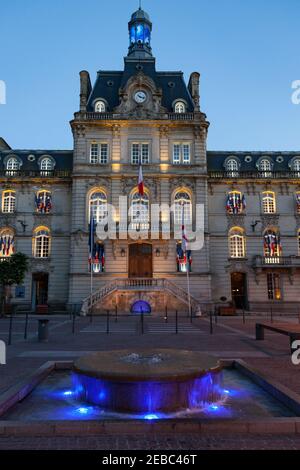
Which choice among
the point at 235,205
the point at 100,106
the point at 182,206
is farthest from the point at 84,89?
the point at 235,205

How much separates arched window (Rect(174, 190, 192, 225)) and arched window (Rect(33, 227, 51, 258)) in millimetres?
14112

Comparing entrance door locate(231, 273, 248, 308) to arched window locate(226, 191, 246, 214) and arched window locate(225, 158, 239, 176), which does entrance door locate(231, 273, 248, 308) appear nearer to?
arched window locate(226, 191, 246, 214)

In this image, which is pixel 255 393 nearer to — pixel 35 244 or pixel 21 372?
pixel 21 372

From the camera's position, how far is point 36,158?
136ft

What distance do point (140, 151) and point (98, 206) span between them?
7.42 meters

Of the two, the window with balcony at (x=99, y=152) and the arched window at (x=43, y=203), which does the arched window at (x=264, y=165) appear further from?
the arched window at (x=43, y=203)

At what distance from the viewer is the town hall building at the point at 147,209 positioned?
1410 inches

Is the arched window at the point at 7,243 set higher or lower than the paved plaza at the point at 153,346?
higher

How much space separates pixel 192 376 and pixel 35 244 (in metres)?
33.7

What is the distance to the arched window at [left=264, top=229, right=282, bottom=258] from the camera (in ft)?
126

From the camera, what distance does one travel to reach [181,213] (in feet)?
121

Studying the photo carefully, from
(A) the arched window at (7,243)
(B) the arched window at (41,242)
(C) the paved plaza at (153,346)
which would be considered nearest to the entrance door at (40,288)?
(B) the arched window at (41,242)

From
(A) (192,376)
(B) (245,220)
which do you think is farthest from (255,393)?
(B) (245,220)

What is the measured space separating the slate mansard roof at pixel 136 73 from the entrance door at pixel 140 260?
1587 centimetres
